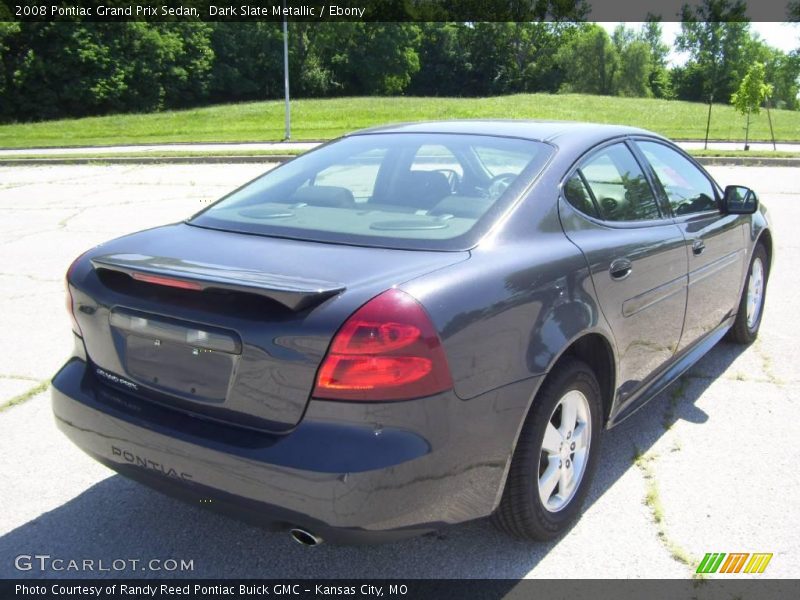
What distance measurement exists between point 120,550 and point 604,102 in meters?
48.4

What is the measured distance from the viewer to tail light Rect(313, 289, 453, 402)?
214 centimetres

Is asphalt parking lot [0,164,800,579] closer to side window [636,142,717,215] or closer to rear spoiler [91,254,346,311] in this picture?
rear spoiler [91,254,346,311]

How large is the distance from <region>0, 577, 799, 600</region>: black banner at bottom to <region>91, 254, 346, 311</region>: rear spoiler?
1.07 m

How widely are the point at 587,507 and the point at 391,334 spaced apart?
1475mm

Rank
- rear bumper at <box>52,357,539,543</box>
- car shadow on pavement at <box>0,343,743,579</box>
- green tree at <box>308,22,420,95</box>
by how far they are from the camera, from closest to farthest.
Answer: rear bumper at <box>52,357,539,543</box>
car shadow on pavement at <box>0,343,743,579</box>
green tree at <box>308,22,420,95</box>

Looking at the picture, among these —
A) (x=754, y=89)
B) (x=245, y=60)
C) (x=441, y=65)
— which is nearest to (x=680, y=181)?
(x=754, y=89)

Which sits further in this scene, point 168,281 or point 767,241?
point 767,241

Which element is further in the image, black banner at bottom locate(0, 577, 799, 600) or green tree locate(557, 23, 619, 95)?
green tree locate(557, 23, 619, 95)

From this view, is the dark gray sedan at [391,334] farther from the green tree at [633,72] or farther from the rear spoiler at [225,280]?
the green tree at [633,72]

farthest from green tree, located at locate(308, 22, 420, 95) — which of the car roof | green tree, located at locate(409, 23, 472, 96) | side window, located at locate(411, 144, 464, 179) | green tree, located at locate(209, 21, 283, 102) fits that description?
side window, located at locate(411, 144, 464, 179)

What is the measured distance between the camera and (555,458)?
2.80m

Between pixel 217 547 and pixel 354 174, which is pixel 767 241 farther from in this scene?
pixel 217 547

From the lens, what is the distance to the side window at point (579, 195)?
3.03 metres

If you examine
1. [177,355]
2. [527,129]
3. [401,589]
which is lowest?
[401,589]
